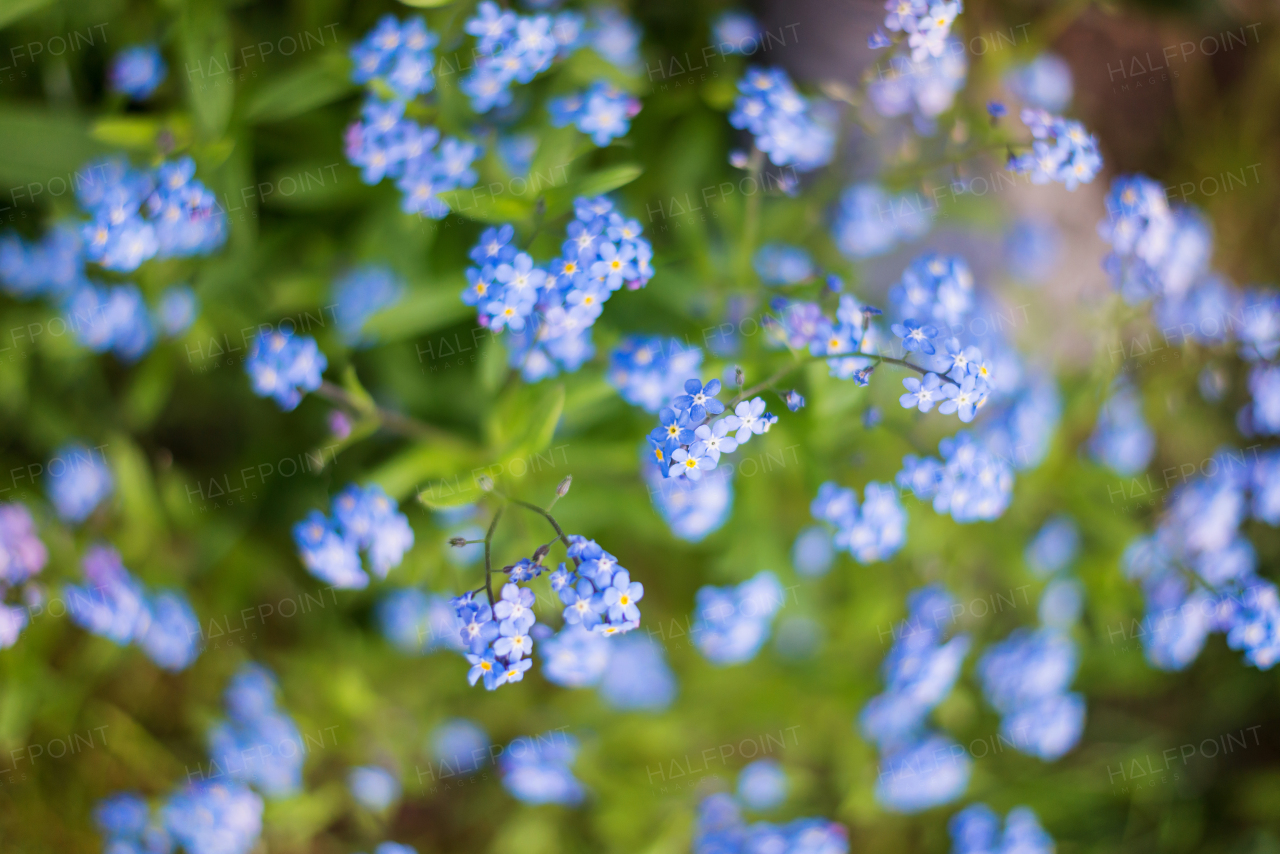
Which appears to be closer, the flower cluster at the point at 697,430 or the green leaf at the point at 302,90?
the flower cluster at the point at 697,430

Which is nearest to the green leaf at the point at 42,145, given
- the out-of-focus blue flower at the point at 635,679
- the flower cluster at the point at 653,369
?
the flower cluster at the point at 653,369

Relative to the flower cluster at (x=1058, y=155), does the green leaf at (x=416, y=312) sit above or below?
below

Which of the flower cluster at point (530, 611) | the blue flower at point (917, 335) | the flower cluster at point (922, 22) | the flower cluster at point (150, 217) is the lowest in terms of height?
the flower cluster at point (530, 611)

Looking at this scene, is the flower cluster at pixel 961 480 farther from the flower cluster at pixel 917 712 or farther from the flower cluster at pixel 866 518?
the flower cluster at pixel 917 712

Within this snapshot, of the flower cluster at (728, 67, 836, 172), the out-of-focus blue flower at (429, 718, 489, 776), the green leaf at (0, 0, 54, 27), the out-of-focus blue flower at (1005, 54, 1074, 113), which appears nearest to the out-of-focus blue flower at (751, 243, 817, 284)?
the flower cluster at (728, 67, 836, 172)

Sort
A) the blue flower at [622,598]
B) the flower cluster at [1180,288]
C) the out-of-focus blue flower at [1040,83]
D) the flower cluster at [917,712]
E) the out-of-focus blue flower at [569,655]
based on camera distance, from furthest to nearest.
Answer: the out-of-focus blue flower at [1040,83] → the flower cluster at [917,712] → the flower cluster at [1180,288] → the out-of-focus blue flower at [569,655] → the blue flower at [622,598]

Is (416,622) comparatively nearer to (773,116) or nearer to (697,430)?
(697,430)
